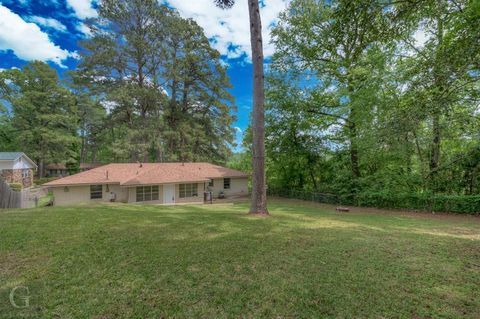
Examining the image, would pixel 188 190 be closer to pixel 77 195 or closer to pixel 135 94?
pixel 77 195

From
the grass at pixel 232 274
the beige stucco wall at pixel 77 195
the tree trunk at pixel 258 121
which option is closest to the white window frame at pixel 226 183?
the beige stucco wall at pixel 77 195

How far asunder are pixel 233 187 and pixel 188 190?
211 inches

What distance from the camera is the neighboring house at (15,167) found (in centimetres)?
2233

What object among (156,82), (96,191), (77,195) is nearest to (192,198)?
(96,191)

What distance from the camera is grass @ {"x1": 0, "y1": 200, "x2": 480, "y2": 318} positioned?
2305mm

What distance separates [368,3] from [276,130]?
15832 mm

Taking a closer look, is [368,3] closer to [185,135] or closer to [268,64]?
[268,64]

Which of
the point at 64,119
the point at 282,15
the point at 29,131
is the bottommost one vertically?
the point at 29,131

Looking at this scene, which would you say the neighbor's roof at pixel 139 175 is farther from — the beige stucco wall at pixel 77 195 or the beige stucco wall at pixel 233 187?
the beige stucco wall at pixel 233 187

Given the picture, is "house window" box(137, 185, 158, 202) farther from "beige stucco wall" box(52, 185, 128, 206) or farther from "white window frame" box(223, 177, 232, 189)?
"white window frame" box(223, 177, 232, 189)

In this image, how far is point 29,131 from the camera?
2578 centimetres

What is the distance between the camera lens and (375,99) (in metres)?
12.8

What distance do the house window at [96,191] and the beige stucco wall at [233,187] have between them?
332 inches

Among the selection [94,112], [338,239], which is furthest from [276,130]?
[94,112]
